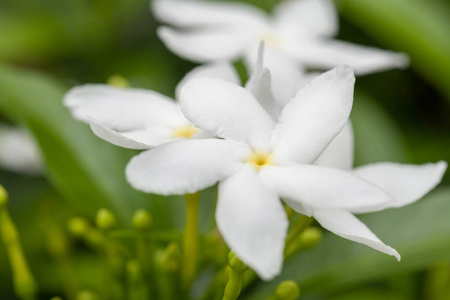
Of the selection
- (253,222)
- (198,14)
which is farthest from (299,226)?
(198,14)

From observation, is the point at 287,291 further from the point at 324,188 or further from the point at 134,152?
the point at 134,152

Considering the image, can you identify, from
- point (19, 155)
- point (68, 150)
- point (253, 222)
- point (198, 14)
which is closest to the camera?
point (253, 222)

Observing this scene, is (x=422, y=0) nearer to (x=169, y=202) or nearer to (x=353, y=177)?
(x=169, y=202)

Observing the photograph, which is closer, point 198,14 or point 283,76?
point 283,76

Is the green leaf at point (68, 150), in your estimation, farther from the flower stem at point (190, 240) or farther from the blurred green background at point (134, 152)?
the flower stem at point (190, 240)

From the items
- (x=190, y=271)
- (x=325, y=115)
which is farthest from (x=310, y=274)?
(x=325, y=115)

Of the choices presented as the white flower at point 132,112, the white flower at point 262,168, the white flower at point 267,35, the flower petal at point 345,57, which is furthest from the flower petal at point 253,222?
the flower petal at point 345,57
